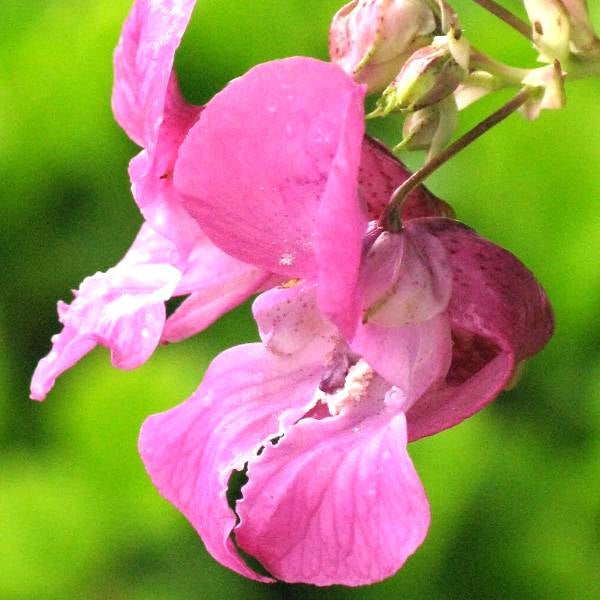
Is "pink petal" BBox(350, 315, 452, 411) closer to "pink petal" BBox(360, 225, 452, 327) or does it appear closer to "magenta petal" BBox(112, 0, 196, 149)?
"pink petal" BBox(360, 225, 452, 327)

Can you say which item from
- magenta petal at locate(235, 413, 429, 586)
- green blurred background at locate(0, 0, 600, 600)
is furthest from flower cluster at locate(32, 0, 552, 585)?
green blurred background at locate(0, 0, 600, 600)

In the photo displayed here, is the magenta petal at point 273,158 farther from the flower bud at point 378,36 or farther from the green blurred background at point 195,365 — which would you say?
the green blurred background at point 195,365

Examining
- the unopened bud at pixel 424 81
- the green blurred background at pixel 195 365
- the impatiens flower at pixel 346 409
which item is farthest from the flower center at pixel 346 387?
the green blurred background at pixel 195 365

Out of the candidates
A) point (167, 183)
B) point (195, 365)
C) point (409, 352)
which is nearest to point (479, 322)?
point (409, 352)

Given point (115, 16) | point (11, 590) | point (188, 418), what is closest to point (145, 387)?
point (11, 590)

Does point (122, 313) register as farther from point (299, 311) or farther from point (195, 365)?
point (195, 365)

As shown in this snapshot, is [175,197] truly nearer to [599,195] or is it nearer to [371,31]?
[371,31]
